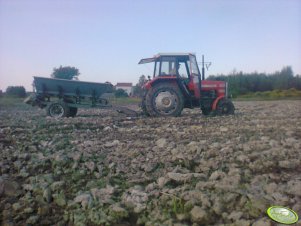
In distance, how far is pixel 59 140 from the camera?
5.82 meters

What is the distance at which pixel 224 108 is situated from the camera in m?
10.2

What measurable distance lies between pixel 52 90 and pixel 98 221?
29.2 feet

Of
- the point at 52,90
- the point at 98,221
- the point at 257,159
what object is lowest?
the point at 98,221

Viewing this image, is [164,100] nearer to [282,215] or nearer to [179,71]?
[179,71]

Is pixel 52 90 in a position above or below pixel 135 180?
above

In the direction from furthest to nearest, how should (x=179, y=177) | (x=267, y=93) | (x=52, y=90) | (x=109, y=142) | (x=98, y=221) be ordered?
(x=267, y=93) < (x=52, y=90) < (x=109, y=142) < (x=179, y=177) < (x=98, y=221)

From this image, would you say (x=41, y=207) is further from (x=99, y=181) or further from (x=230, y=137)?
(x=230, y=137)

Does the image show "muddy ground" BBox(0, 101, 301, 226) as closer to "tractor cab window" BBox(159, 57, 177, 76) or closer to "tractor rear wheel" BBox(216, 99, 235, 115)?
"tractor rear wheel" BBox(216, 99, 235, 115)

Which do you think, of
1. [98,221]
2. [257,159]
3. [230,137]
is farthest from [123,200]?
[230,137]

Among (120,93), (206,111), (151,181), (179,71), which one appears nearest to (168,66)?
(179,71)

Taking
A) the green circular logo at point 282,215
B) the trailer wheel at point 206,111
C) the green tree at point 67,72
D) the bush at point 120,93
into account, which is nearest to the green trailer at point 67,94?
the trailer wheel at point 206,111

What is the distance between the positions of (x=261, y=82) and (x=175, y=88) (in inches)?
710

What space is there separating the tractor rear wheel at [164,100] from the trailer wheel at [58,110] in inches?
106

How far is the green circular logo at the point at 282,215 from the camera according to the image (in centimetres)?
269
